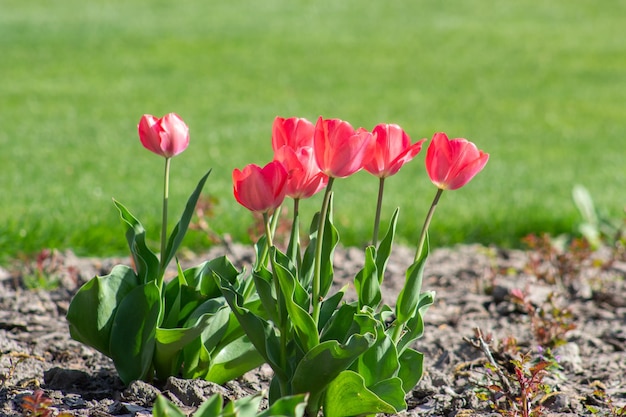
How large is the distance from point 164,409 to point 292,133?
807 millimetres

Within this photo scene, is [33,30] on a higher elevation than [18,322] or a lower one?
higher

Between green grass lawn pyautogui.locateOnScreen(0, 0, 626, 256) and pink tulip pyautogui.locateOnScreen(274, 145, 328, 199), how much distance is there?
2705mm

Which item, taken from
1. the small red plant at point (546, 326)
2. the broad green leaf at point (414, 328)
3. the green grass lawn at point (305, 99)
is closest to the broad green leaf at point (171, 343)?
the broad green leaf at point (414, 328)

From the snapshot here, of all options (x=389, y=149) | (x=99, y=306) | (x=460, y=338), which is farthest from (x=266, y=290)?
(x=460, y=338)

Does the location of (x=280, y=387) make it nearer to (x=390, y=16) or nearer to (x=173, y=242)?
(x=173, y=242)

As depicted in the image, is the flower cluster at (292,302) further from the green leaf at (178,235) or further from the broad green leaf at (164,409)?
the broad green leaf at (164,409)

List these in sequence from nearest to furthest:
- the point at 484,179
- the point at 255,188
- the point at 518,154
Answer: the point at 255,188 < the point at 484,179 < the point at 518,154

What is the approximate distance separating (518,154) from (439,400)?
5.44 m

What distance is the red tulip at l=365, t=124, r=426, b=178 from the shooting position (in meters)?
2.06

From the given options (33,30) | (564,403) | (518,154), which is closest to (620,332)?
(564,403)

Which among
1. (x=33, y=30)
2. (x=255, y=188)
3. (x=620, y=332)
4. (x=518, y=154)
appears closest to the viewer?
(x=255, y=188)

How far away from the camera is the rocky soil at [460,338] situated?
2.44m

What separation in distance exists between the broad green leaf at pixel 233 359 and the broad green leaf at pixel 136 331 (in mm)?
184

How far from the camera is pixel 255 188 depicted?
1.94 m
